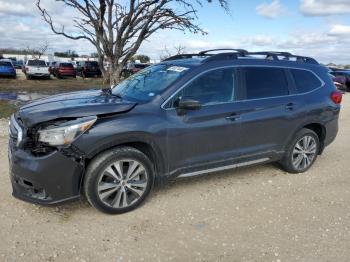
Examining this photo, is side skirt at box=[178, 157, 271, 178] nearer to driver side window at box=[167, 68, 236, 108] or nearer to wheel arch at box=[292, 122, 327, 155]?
driver side window at box=[167, 68, 236, 108]

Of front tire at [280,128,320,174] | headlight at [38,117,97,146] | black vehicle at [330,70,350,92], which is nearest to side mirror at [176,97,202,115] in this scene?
headlight at [38,117,97,146]

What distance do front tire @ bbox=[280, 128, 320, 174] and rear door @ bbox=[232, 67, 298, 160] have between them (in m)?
0.24

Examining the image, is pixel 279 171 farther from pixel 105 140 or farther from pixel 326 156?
pixel 105 140

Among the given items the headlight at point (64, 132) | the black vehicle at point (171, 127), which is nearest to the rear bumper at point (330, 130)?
the black vehicle at point (171, 127)

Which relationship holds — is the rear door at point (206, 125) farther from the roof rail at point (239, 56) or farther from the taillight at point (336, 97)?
the taillight at point (336, 97)

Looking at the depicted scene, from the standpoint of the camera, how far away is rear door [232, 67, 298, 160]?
5059mm

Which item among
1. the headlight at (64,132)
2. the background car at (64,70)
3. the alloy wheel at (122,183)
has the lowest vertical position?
the background car at (64,70)

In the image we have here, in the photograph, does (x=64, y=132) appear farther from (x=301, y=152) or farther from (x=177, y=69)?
(x=301, y=152)

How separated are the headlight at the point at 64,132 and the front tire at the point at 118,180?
1.15 ft

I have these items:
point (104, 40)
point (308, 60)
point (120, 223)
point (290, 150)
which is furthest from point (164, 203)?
point (104, 40)

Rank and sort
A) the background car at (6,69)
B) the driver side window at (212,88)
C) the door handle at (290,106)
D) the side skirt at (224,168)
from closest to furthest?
the driver side window at (212,88)
the side skirt at (224,168)
the door handle at (290,106)
the background car at (6,69)

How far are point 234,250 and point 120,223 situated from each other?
1249 mm

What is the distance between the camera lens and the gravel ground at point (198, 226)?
356cm

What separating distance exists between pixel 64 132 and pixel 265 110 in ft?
8.95
